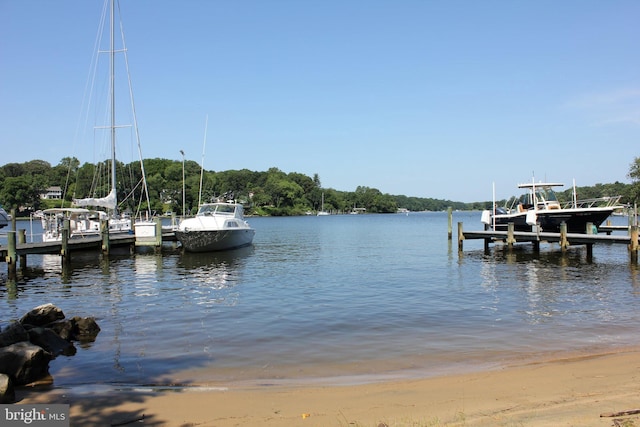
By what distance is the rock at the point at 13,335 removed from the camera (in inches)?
347

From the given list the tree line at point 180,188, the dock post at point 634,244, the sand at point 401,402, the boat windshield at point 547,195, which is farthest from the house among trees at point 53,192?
the sand at point 401,402

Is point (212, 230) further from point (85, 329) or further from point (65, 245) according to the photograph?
point (85, 329)

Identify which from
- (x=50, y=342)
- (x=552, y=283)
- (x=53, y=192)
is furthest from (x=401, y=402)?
(x=53, y=192)

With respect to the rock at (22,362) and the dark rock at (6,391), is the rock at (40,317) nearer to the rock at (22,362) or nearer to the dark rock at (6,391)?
the rock at (22,362)

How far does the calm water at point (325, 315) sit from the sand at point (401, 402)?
2.51 feet

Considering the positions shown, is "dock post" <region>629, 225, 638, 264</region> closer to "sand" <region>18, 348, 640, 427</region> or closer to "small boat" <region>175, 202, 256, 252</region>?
"sand" <region>18, 348, 640, 427</region>

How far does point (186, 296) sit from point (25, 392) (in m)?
9.54

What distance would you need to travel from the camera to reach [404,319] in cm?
1278

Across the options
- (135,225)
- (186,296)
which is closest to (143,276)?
(186,296)

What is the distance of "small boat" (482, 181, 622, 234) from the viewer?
29.0 metres

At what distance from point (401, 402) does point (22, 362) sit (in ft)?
19.6

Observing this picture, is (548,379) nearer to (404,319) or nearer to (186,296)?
(404,319)

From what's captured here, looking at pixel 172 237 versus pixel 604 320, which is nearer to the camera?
pixel 604 320

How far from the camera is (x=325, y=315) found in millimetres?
13430
